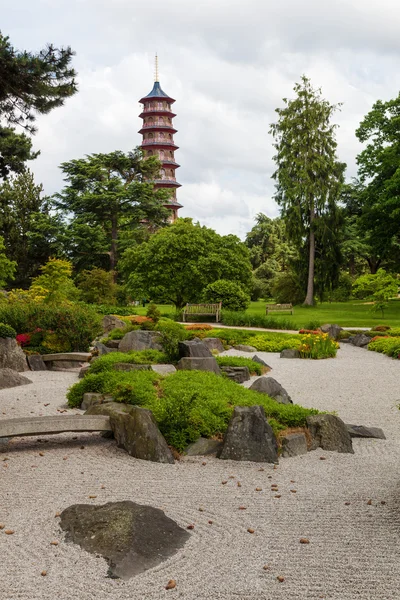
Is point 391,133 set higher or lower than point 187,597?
higher

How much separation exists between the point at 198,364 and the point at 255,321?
533 inches

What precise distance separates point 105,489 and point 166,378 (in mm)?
3676

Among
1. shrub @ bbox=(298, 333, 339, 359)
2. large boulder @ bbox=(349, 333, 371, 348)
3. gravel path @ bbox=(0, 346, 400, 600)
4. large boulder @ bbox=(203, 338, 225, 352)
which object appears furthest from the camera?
large boulder @ bbox=(349, 333, 371, 348)

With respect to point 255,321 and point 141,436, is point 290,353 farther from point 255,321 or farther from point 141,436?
point 141,436

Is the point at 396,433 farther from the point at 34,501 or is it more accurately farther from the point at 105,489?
the point at 34,501

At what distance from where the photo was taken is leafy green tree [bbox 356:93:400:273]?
32031 mm

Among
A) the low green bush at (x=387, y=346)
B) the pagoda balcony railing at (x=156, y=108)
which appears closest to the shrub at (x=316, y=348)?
the low green bush at (x=387, y=346)

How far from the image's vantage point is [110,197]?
1678 inches

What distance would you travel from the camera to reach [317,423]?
705 centimetres

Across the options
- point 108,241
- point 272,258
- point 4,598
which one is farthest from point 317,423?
point 272,258

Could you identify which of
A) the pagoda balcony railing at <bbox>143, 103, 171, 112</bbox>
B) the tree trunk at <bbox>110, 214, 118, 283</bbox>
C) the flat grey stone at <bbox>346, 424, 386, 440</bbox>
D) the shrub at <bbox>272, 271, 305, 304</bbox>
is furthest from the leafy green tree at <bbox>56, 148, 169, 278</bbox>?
the flat grey stone at <bbox>346, 424, 386, 440</bbox>

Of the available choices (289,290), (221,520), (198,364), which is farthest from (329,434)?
(289,290)

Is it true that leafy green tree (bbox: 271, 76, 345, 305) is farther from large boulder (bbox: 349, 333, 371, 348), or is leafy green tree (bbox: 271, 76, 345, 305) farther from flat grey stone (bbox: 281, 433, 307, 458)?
flat grey stone (bbox: 281, 433, 307, 458)

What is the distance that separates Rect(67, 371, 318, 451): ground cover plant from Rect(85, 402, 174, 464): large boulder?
12.3 inches
